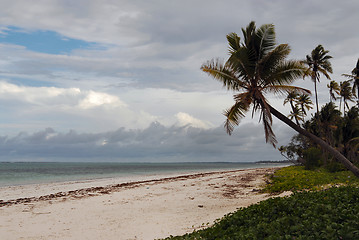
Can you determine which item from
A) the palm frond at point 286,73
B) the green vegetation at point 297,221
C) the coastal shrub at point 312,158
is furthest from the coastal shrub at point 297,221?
the coastal shrub at point 312,158

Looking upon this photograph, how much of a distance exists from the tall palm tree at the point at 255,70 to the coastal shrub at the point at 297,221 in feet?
16.3

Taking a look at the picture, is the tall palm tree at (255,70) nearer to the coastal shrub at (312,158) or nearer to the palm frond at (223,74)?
the palm frond at (223,74)

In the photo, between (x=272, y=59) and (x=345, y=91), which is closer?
(x=272, y=59)

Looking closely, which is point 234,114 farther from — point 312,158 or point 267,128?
point 312,158

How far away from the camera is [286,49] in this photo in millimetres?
Result: 12320

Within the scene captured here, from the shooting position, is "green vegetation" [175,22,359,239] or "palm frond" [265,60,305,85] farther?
"palm frond" [265,60,305,85]

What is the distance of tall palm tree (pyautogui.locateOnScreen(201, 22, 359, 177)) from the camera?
471 inches

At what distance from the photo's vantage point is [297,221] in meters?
5.92

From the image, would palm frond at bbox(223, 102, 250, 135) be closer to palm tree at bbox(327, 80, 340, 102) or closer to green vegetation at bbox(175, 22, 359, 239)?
green vegetation at bbox(175, 22, 359, 239)

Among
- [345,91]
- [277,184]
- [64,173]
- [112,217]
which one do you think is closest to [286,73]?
[277,184]

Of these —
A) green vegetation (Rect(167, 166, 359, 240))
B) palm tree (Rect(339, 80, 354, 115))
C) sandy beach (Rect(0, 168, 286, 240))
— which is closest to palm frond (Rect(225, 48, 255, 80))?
sandy beach (Rect(0, 168, 286, 240))

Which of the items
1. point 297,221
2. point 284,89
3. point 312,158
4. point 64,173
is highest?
point 284,89

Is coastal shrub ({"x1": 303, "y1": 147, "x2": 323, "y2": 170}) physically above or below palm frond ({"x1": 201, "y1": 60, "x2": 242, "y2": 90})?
below

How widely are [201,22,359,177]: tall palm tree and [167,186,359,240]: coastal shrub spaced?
4.97 metres
